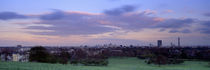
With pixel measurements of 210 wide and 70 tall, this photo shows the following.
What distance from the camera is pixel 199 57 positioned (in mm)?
30531

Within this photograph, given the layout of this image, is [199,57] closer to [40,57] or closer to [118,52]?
[118,52]

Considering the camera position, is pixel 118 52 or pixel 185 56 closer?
pixel 185 56

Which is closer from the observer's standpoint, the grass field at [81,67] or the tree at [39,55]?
the grass field at [81,67]

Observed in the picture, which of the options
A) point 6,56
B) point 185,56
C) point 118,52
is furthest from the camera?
point 118,52

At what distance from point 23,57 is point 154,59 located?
14854mm

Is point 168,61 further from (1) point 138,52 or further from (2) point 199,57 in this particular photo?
(1) point 138,52

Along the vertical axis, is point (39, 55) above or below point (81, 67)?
above

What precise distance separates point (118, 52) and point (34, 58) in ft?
47.7

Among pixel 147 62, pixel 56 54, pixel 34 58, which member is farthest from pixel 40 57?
pixel 147 62

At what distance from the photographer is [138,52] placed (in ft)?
116

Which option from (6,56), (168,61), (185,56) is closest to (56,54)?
(6,56)

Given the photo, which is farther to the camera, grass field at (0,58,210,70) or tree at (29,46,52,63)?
tree at (29,46,52,63)

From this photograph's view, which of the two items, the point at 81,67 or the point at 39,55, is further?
the point at 39,55

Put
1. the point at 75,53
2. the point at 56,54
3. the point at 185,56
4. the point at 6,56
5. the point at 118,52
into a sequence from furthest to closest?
1. the point at 118,52
2. the point at 185,56
3. the point at 75,53
4. the point at 56,54
5. the point at 6,56
